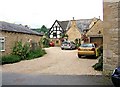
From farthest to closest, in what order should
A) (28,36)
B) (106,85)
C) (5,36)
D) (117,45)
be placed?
(28,36) → (5,36) → (117,45) → (106,85)

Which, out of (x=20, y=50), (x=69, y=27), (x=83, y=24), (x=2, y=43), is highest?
(x=83, y=24)

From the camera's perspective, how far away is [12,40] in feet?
76.8

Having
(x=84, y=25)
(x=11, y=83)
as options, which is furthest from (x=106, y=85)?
(x=84, y=25)

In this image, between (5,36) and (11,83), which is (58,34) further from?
(11,83)

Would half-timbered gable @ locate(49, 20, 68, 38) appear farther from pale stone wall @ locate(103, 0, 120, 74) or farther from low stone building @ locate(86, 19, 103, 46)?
pale stone wall @ locate(103, 0, 120, 74)

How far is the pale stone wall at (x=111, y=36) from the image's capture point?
519 inches

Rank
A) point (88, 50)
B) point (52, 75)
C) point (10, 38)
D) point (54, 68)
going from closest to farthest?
point (52, 75) → point (54, 68) → point (88, 50) → point (10, 38)

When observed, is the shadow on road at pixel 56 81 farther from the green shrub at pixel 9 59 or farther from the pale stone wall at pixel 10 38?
the pale stone wall at pixel 10 38

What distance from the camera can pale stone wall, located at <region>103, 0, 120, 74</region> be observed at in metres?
13.2

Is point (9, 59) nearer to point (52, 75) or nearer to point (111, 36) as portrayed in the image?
point (52, 75)

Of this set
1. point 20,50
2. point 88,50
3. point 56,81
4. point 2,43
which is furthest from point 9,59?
point 56,81

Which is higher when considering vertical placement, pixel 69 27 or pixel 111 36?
pixel 69 27

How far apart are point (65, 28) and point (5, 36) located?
34.7 metres

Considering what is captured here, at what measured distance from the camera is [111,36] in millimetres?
13398
